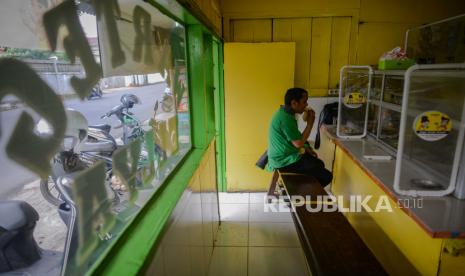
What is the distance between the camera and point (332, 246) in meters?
1.87

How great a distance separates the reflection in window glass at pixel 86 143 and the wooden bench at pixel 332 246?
1.06 m

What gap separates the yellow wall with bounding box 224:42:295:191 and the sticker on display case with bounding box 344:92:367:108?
36.3 inches

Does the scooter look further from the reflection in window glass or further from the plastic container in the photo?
the plastic container

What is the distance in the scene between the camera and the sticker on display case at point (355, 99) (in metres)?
2.88

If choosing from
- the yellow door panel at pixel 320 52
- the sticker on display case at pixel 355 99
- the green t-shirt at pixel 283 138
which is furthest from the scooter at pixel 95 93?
the yellow door panel at pixel 320 52

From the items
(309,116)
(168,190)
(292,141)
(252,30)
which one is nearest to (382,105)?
(309,116)

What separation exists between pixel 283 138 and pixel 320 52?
4.76ft

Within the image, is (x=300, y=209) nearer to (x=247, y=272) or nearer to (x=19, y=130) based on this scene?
(x=247, y=272)

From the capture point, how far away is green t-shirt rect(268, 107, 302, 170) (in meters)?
2.89

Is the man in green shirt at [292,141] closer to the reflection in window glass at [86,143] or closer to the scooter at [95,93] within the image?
the reflection in window glass at [86,143]

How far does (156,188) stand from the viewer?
1521mm

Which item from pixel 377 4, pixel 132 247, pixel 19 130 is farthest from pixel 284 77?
pixel 19 130

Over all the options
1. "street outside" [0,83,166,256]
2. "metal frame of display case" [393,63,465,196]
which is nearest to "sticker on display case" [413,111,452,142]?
"metal frame of display case" [393,63,465,196]

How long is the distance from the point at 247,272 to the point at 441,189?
158 centimetres
